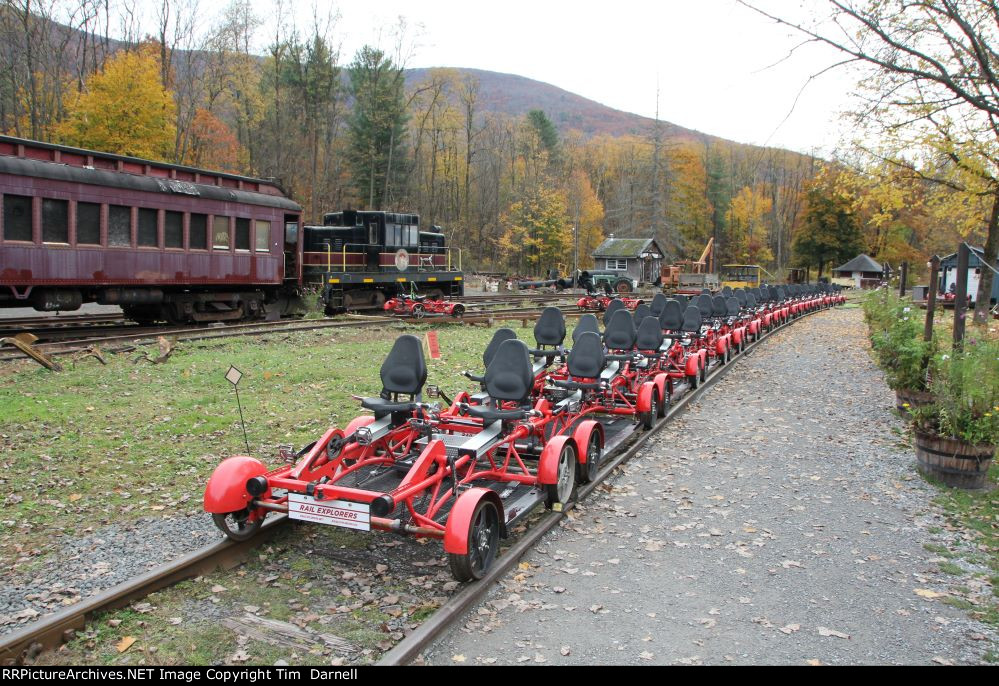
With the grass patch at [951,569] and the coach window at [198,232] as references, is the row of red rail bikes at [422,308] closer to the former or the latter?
the coach window at [198,232]

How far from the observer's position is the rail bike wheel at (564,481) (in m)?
6.34

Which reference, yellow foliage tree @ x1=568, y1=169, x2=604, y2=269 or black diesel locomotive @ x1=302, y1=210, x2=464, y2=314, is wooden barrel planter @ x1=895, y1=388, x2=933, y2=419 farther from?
yellow foliage tree @ x1=568, y1=169, x2=604, y2=269

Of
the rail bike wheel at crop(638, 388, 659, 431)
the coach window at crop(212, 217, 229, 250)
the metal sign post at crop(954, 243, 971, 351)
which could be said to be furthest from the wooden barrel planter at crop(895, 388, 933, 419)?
the coach window at crop(212, 217, 229, 250)

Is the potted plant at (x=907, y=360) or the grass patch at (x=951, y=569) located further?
the potted plant at (x=907, y=360)

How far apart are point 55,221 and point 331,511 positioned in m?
12.4

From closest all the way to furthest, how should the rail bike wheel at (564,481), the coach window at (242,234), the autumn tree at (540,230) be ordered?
the rail bike wheel at (564,481) < the coach window at (242,234) < the autumn tree at (540,230)

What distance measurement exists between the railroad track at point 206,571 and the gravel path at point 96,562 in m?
0.31

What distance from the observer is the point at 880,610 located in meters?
4.84

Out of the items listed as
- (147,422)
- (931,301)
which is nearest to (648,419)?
(931,301)

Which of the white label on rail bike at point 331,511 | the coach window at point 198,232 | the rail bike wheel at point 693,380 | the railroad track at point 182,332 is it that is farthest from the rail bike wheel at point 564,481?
the coach window at point 198,232

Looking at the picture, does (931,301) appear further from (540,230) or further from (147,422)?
(540,230)

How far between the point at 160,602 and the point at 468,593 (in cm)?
201

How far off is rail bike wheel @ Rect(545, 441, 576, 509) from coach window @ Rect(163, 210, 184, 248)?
13085 mm

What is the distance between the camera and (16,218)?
1334 cm
